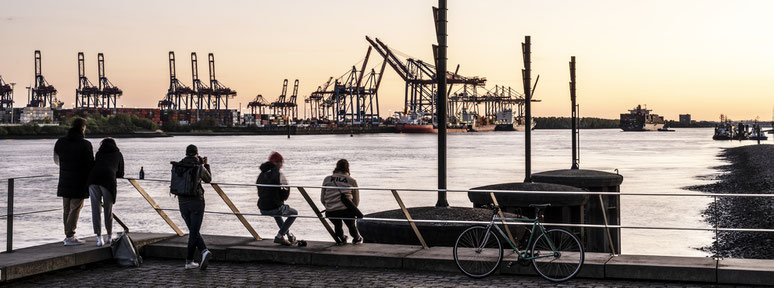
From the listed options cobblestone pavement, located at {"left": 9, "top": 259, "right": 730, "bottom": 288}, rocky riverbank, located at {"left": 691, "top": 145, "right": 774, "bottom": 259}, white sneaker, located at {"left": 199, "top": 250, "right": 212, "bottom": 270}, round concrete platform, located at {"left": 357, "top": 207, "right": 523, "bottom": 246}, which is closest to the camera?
cobblestone pavement, located at {"left": 9, "top": 259, "right": 730, "bottom": 288}

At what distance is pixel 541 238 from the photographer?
8.93m

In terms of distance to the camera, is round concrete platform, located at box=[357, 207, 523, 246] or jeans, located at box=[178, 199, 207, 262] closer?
jeans, located at box=[178, 199, 207, 262]

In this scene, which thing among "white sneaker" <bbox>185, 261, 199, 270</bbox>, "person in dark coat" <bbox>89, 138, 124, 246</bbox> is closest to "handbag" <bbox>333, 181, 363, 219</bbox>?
"white sneaker" <bbox>185, 261, 199, 270</bbox>

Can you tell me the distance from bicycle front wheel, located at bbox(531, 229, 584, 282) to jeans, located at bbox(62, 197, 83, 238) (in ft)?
18.5

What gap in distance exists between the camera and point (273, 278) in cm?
917

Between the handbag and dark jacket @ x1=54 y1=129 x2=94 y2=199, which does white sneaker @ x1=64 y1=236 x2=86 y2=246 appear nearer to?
dark jacket @ x1=54 y1=129 x2=94 y2=199

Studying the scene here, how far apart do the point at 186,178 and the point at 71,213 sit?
1812 millimetres

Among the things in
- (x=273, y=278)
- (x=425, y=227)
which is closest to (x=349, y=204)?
(x=425, y=227)

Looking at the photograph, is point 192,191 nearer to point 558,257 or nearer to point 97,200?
point 97,200

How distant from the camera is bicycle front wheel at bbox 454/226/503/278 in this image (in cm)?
903

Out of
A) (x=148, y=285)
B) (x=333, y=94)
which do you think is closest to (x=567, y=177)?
(x=148, y=285)

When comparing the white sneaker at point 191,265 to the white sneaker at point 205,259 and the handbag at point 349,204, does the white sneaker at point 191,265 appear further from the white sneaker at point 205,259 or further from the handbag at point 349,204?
the handbag at point 349,204

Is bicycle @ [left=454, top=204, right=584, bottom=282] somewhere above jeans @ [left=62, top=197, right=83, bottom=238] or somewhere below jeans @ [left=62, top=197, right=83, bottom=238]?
below

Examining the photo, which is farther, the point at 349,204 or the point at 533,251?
the point at 349,204
